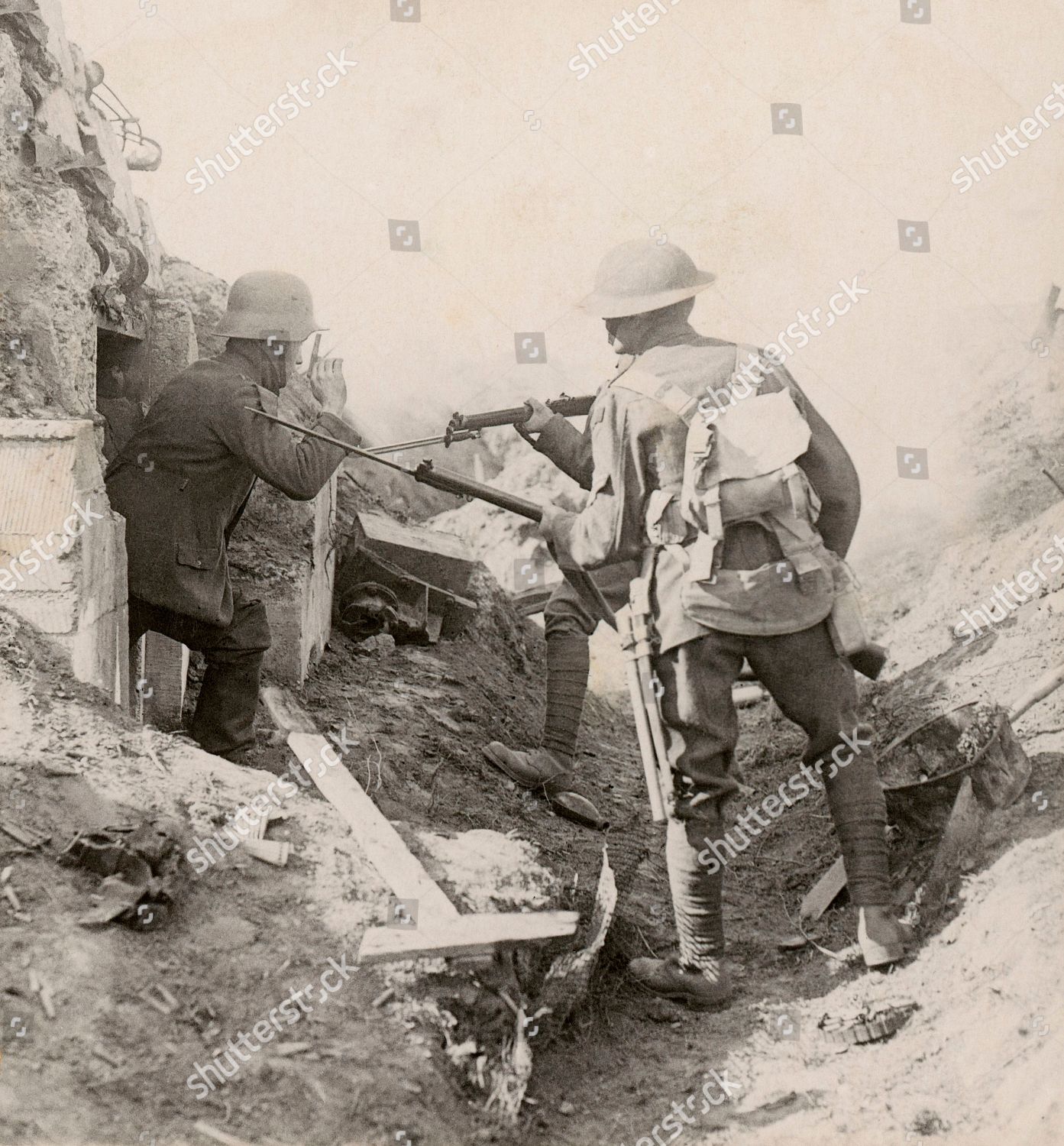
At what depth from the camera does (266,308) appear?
15.5 feet

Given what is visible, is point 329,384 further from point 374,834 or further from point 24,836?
point 24,836

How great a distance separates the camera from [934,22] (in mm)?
4730

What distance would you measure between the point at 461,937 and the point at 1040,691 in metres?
2.33

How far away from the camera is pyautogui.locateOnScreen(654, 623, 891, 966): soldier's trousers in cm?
Result: 365

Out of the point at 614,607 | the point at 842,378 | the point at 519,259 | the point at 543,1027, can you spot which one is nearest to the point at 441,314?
the point at 519,259

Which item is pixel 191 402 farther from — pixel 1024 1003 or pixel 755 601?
pixel 1024 1003

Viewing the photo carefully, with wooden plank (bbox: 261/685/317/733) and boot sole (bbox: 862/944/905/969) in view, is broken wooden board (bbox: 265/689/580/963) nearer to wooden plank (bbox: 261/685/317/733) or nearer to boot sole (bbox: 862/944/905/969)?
wooden plank (bbox: 261/685/317/733)

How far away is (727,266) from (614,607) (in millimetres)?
1516
